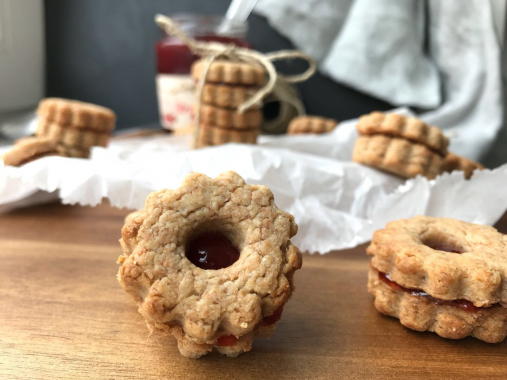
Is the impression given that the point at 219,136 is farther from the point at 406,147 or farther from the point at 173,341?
the point at 173,341

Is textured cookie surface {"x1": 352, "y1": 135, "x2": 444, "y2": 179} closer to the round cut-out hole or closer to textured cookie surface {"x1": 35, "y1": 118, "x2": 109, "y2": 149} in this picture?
the round cut-out hole

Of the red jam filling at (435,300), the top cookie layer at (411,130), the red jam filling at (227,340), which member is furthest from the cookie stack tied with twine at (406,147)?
the red jam filling at (227,340)

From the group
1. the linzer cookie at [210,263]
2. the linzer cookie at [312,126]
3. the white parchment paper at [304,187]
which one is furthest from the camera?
the linzer cookie at [312,126]

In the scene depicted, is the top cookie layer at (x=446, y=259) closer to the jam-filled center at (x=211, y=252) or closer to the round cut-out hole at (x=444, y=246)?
the round cut-out hole at (x=444, y=246)

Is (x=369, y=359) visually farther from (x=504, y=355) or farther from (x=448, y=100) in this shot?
(x=448, y=100)

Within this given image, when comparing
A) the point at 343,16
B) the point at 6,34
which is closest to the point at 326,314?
the point at 343,16

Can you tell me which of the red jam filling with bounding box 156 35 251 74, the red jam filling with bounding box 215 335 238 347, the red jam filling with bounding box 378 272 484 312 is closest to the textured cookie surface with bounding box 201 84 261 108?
the red jam filling with bounding box 156 35 251 74

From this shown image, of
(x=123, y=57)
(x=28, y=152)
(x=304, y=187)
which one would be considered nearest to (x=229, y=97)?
(x=304, y=187)
